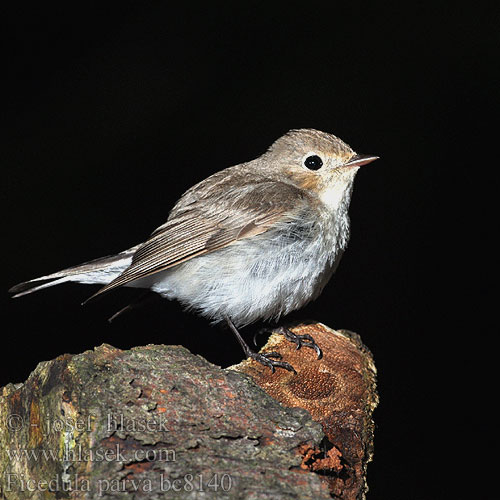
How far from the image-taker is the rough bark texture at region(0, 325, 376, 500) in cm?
199

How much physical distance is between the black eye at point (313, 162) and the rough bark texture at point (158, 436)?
183 cm

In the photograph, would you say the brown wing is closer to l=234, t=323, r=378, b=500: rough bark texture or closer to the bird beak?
the bird beak

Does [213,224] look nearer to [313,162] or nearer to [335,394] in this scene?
[313,162]

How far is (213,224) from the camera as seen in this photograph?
3947mm

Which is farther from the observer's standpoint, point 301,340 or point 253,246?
point 253,246

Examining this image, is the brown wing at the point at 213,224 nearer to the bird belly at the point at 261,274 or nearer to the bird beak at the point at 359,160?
the bird belly at the point at 261,274

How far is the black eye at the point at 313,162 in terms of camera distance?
4.02 metres

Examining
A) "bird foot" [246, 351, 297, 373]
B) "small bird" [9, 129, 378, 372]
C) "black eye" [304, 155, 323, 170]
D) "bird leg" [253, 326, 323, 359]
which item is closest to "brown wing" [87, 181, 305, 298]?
"small bird" [9, 129, 378, 372]

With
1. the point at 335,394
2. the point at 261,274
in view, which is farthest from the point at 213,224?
the point at 335,394

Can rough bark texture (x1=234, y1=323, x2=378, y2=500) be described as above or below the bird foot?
below

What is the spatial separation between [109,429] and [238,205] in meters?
2.08

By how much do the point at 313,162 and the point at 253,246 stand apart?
26.3 inches

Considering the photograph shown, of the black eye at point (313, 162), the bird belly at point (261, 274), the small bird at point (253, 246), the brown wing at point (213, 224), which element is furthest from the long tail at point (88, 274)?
the black eye at point (313, 162)

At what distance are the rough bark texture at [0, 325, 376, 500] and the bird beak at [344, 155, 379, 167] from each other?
67.4 inches
